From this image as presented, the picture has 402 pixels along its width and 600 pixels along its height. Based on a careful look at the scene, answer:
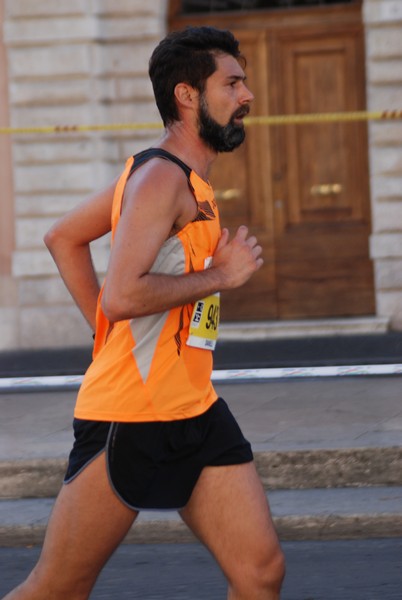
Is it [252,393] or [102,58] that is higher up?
[102,58]

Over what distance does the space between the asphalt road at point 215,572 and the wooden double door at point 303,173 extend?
286 inches

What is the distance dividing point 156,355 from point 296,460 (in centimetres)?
328

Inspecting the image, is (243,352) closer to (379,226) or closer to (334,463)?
(379,226)

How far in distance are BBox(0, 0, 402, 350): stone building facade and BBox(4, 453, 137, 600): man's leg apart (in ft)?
30.7

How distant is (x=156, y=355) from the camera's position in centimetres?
326

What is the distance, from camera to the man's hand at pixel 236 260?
10.8ft

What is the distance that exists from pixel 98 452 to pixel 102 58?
9.80 m

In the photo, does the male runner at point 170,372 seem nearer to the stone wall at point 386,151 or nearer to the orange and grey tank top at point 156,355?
the orange and grey tank top at point 156,355

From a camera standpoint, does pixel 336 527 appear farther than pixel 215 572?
Yes

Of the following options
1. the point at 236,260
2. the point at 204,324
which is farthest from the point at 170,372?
the point at 236,260

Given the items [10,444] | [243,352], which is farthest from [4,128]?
[10,444]

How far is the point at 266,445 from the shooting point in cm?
662

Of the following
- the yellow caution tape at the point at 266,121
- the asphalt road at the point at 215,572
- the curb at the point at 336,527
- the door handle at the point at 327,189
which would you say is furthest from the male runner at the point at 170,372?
the door handle at the point at 327,189

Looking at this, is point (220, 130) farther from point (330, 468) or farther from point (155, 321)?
point (330, 468)
